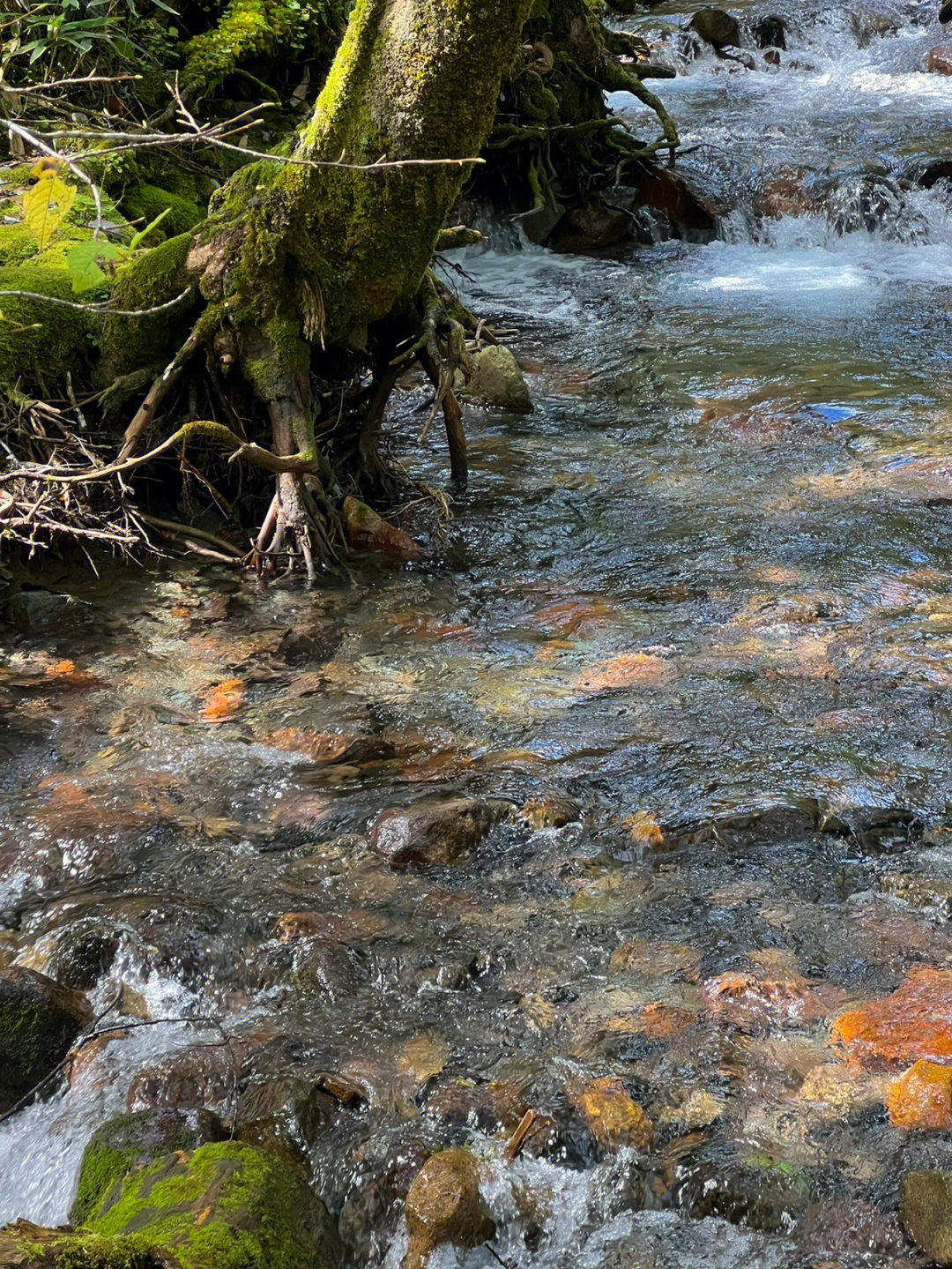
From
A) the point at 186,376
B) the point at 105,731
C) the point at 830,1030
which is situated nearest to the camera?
the point at 830,1030

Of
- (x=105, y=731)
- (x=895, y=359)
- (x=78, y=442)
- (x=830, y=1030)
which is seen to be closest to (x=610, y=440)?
(x=895, y=359)

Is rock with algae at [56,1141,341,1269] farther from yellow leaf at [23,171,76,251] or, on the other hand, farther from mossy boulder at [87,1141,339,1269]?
yellow leaf at [23,171,76,251]

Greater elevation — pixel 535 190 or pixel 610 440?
pixel 535 190

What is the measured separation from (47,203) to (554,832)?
2.62 meters

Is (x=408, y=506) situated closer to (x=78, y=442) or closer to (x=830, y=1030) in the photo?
(x=78, y=442)

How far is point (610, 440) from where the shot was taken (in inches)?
310

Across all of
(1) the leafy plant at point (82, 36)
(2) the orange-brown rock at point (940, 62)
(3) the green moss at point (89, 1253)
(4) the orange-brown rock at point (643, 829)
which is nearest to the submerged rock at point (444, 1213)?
(3) the green moss at point (89, 1253)

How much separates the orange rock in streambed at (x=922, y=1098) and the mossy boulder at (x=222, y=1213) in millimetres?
1426

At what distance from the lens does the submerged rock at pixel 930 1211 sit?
8.11 ft

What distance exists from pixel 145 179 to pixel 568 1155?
7.67 meters

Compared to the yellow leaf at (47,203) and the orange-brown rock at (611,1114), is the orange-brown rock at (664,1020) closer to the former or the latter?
the orange-brown rock at (611,1114)

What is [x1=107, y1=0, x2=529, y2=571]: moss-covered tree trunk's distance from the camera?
5047mm

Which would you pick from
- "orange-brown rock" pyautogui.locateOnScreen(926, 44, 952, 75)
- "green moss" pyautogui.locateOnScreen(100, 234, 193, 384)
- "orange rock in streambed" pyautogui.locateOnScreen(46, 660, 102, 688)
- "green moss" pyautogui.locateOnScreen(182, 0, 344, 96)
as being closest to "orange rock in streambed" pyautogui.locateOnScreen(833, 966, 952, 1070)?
"orange rock in streambed" pyautogui.locateOnScreen(46, 660, 102, 688)

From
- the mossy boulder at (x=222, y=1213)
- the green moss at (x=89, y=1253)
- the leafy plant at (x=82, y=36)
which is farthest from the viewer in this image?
the leafy plant at (x=82, y=36)
